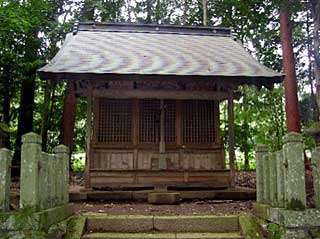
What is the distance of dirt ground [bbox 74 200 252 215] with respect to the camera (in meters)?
6.80

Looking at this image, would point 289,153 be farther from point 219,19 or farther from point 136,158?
point 219,19

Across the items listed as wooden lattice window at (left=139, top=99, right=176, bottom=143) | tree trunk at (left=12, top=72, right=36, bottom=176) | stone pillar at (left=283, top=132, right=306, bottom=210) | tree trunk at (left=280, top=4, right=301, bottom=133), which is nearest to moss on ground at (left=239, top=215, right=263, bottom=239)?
stone pillar at (left=283, top=132, right=306, bottom=210)

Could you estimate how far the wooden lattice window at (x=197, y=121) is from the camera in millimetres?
9898

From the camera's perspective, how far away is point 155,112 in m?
9.92

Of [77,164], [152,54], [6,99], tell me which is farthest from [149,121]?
[77,164]

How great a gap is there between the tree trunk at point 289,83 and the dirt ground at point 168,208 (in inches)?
163

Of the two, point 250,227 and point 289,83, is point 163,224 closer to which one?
point 250,227

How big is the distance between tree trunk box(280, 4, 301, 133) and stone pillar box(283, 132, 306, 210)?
23.0 feet

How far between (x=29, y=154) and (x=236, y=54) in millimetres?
7996

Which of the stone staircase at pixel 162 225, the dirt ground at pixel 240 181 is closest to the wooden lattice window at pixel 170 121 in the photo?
the dirt ground at pixel 240 181

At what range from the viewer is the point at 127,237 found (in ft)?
17.0

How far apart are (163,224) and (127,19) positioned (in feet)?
50.1

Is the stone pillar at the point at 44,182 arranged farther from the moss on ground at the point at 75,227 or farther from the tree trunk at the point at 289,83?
the tree trunk at the point at 289,83

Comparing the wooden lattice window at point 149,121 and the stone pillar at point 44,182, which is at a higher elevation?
the wooden lattice window at point 149,121
